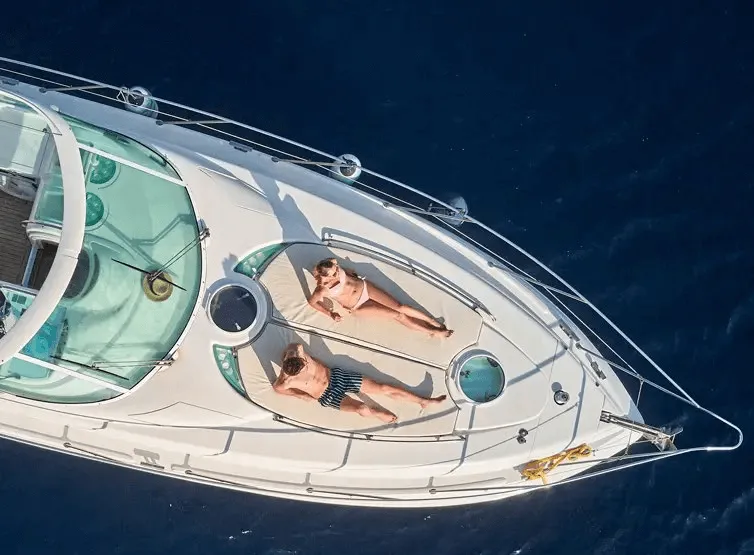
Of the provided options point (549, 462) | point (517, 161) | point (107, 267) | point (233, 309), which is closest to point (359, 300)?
point (233, 309)

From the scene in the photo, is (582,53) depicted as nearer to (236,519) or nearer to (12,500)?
(236,519)

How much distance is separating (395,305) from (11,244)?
11.9ft

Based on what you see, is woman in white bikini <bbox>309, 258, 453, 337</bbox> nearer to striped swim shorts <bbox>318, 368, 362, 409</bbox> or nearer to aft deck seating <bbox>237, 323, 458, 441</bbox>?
aft deck seating <bbox>237, 323, 458, 441</bbox>

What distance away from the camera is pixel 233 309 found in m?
6.77

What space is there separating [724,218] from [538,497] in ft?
13.9

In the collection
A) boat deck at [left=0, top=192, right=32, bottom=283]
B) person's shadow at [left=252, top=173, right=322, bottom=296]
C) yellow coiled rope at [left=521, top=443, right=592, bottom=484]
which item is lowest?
yellow coiled rope at [left=521, top=443, right=592, bottom=484]

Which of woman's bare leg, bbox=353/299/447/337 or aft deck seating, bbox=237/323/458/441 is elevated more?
woman's bare leg, bbox=353/299/447/337

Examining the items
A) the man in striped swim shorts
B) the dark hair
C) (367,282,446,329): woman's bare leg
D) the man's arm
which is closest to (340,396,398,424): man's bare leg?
the man in striped swim shorts

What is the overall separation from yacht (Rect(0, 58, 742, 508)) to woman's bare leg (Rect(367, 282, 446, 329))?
138 mm

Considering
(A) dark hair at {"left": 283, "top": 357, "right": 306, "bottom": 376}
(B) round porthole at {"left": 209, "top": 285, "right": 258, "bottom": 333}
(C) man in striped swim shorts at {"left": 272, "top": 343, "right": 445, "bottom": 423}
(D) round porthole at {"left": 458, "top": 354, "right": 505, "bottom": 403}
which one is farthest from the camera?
(D) round porthole at {"left": 458, "top": 354, "right": 505, "bottom": 403}

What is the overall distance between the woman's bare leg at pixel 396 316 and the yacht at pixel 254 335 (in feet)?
0.31

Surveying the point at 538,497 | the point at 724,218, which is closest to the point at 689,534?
the point at 538,497

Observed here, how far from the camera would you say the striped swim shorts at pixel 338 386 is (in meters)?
6.78

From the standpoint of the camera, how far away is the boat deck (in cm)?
645
